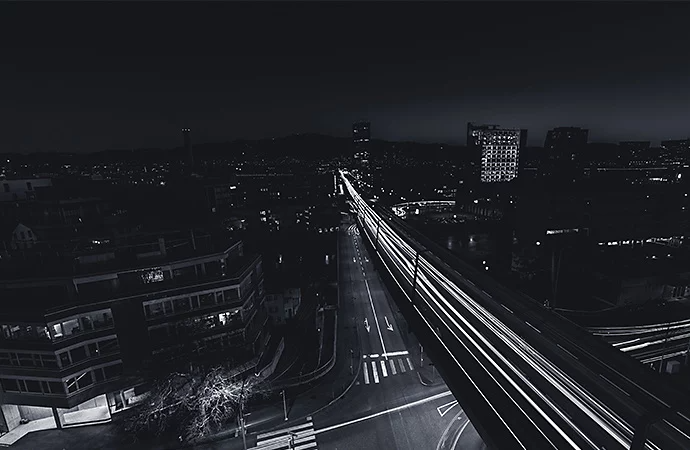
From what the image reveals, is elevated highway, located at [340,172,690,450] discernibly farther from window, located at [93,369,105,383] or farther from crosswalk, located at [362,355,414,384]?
window, located at [93,369,105,383]

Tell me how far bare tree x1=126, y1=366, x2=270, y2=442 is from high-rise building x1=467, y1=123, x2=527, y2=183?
12153 cm

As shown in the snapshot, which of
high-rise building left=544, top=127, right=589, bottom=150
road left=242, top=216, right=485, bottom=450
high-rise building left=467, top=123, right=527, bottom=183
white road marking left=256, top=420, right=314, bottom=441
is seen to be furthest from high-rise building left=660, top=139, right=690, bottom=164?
white road marking left=256, top=420, right=314, bottom=441

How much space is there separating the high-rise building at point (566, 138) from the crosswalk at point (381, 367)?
16420 centimetres

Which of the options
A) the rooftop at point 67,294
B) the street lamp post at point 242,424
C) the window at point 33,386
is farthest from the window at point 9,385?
the street lamp post at point 242,424

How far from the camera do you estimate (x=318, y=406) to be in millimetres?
19312

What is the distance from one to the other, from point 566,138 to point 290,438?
17564 cm

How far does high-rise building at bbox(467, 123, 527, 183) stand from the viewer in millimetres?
123500

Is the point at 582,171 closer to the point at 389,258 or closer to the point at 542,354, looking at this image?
the point at 389,258

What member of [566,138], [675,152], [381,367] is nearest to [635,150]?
[675,152]

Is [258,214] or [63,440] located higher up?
[258,214]

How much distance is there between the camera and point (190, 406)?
17562 millimetres

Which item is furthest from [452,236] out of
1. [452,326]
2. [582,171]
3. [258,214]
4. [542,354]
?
[582,171]

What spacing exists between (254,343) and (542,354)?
52.1ft

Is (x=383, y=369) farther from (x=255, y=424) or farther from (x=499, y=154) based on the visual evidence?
(x=499, y=154)
